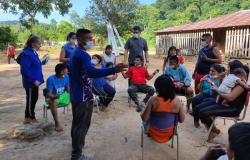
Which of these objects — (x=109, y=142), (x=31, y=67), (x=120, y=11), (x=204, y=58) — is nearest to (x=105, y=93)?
(x=31, y=67)

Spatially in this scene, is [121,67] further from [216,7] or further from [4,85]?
[216,7]

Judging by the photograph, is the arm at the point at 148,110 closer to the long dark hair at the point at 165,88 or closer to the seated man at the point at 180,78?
the long dark hair at the point at 165,88

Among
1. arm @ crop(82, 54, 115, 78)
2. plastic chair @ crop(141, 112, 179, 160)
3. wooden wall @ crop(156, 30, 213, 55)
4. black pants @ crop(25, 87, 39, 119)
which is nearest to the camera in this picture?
arm @ crop(82, 54, 115, 78)

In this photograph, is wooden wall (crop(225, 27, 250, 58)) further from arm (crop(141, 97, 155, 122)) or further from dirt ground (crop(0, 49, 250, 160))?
arm (crop(141, 97, 155, 122))

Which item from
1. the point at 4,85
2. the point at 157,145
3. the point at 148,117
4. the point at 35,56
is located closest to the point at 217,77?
the point at 157,145

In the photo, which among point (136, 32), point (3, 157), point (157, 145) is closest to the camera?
point (3, 157)

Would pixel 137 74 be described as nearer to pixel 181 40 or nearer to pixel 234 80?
pixel 234 80

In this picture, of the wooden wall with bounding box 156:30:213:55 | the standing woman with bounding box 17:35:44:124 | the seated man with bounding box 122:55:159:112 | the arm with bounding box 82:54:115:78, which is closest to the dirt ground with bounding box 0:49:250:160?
the seated man with bounding box 122:55:159:112

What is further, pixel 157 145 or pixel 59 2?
pixel 59 2

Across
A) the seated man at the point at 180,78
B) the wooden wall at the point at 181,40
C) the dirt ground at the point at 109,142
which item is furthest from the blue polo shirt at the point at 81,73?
the wooden wall at the point at 181,40

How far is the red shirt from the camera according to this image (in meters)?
7.30

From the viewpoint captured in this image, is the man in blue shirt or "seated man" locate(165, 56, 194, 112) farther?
"seated man" locate(165, 56, 194, 112)

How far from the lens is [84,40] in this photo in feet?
13.1

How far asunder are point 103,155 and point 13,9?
101 feet
